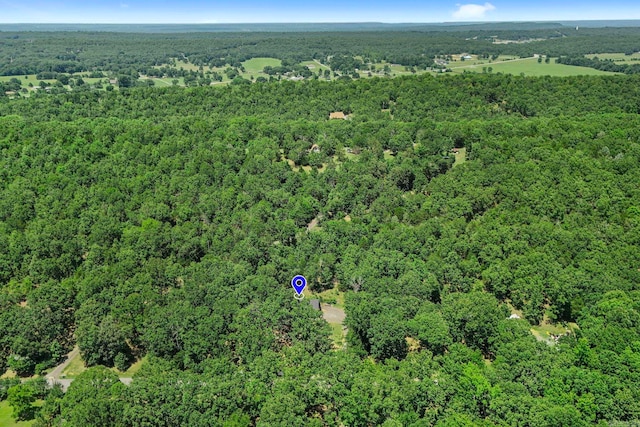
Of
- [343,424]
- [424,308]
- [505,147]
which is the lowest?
[343,424]

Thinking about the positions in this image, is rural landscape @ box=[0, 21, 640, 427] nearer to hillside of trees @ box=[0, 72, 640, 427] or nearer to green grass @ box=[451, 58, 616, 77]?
hillside of trees @ box=[0, 72, 640, 427]

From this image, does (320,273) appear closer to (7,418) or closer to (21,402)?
(21,402)

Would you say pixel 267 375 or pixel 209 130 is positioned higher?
pixel 209 130

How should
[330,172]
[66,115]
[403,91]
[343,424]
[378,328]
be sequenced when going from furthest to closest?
[403,91] → [66,115] → [330,172] → [378,328] → [343,424]

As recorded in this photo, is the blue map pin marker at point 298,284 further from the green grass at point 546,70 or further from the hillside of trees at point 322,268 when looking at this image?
the green grass at point 546,70

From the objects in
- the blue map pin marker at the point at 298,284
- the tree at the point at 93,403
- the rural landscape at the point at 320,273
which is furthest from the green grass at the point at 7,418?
the blue map pin marker at the point at 298,284

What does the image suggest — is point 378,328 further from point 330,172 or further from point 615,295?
point 330,172

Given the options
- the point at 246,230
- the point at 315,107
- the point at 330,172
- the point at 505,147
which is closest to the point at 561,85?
the point at 505,147
